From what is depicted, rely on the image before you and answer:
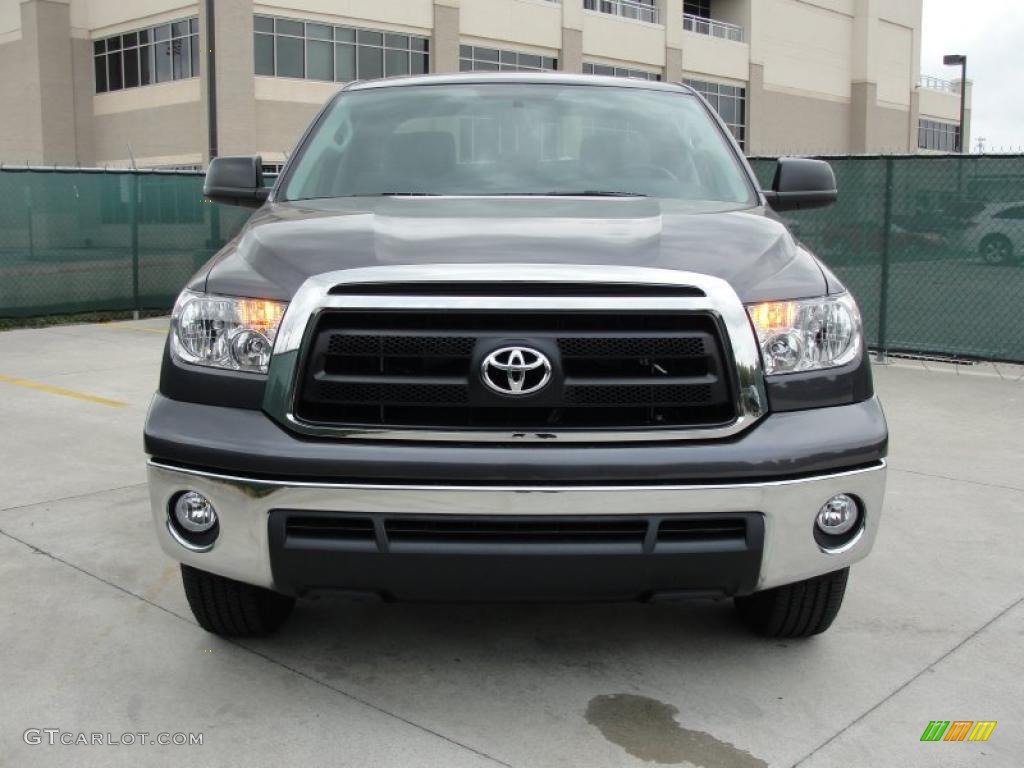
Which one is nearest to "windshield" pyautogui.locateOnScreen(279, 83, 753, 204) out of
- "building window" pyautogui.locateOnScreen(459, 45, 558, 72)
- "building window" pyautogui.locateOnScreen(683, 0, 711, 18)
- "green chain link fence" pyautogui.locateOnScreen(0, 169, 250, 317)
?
"green chain link fence" pyautogui.locateOnScreen(0, 169, 250, 317)

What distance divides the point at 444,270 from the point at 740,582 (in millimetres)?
1169

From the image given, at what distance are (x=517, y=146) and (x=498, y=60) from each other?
36692 mm

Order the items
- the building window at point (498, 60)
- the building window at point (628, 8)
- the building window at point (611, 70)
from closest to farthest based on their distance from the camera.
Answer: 1. the building window at point (498, 60)
2. the building window at point (611, 70)
3. the building window at point (628, 8)

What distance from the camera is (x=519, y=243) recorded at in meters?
3.26

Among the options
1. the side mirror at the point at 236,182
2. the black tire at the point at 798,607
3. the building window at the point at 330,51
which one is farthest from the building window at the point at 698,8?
the black tire at the point at 798,607

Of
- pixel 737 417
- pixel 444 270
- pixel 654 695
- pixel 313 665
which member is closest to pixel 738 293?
pixel 737 417

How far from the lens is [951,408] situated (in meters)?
8.38

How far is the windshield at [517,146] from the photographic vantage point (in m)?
4.35

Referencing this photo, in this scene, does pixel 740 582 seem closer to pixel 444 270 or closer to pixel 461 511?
pixel 461 511

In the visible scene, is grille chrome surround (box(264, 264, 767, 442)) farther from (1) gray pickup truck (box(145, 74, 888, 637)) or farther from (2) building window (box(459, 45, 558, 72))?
(2) building window (box(459, 45, 558, 72))

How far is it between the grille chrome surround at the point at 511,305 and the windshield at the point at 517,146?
3.91 feet

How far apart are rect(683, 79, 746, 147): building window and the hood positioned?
46.7 metres

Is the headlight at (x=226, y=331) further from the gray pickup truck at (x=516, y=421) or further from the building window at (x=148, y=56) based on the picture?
the building window at (x=148, y=56)

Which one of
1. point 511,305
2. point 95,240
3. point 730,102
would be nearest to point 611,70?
point 730,102
